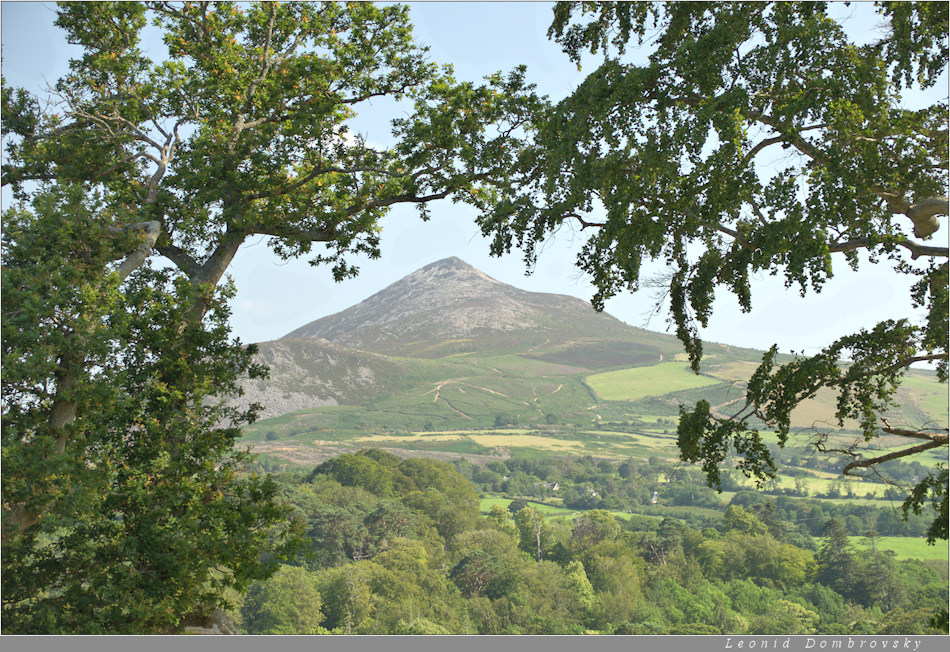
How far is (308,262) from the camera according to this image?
63.6 ft

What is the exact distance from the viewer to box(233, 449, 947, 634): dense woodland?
240 ft

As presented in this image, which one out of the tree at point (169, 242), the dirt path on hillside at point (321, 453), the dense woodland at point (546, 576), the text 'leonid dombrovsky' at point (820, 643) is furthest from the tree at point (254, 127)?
the dirt path on hillside at point (321, 453)

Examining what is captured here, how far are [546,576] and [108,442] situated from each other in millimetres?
80424

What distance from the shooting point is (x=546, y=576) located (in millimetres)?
87500

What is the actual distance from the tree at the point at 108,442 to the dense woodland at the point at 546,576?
56.6 m

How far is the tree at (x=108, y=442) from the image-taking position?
11.3 m

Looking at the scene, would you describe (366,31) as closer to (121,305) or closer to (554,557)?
(121,305)

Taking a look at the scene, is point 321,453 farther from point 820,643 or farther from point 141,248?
point 820,643

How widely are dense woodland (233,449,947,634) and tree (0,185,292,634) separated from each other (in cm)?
5657

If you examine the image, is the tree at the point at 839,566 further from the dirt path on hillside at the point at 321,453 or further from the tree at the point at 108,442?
the tree at the point at 108,442

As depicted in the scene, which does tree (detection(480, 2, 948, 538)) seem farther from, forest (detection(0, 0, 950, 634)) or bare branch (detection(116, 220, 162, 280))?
bare branch (detection(116, 220, 162, 280))

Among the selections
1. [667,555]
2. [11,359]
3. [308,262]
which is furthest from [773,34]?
[667,555]

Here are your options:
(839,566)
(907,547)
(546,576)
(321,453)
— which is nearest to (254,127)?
(546,576)

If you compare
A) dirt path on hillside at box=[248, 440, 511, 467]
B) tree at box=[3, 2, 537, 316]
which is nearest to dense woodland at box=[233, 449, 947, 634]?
dirt path on hillside at box=[248, 440, 511, 467]
